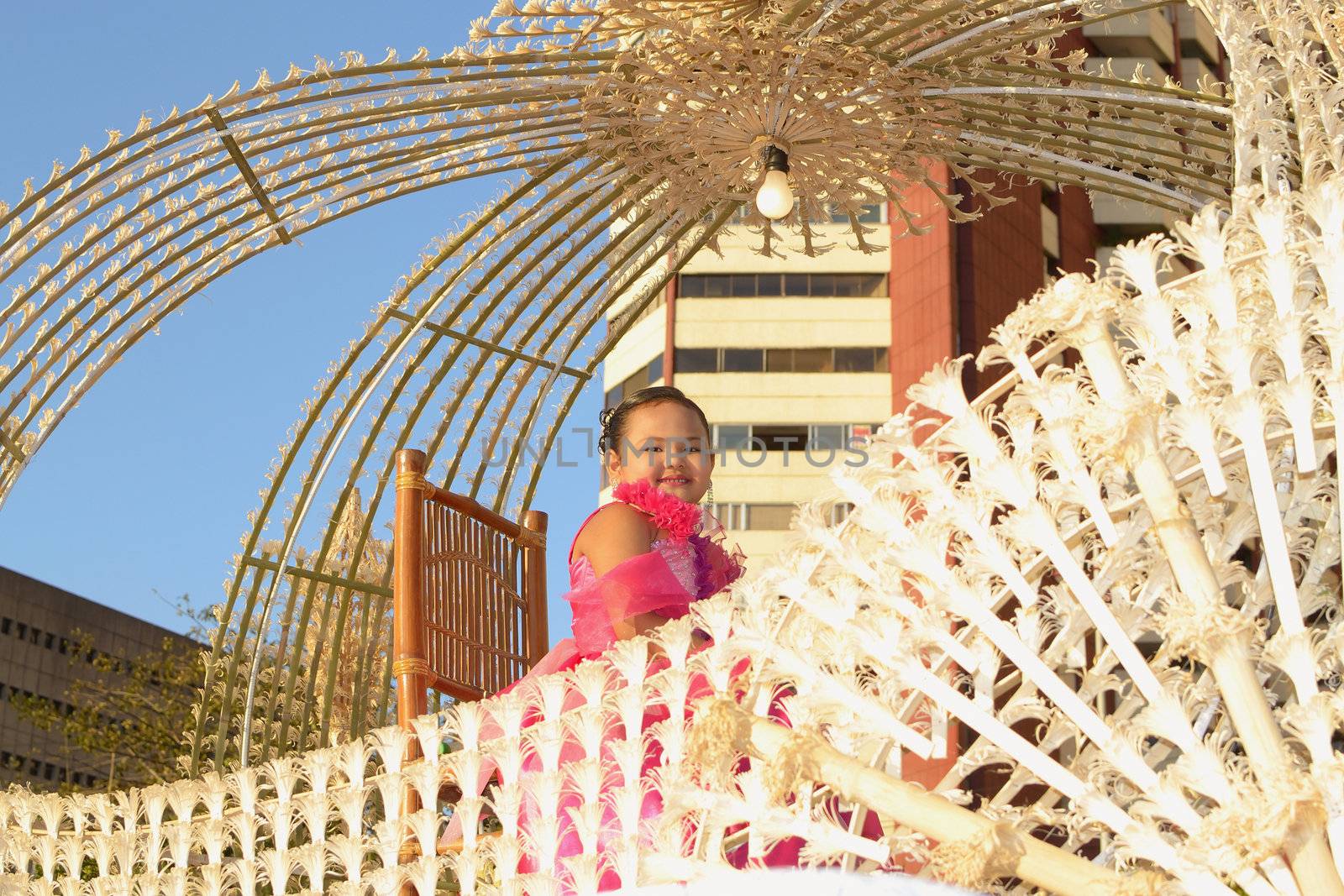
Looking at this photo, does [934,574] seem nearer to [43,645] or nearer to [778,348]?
[43,645]

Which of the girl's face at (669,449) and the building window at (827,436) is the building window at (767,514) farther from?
the girl's face at (669,449)

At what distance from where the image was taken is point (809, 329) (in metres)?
28.6

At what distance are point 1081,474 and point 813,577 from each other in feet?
1.29

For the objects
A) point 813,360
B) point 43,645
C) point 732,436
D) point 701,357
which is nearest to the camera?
point 43,645

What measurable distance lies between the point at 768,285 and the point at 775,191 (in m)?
24.8

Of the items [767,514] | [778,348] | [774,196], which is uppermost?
[778,348]

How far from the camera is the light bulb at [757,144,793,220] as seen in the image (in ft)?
14.8

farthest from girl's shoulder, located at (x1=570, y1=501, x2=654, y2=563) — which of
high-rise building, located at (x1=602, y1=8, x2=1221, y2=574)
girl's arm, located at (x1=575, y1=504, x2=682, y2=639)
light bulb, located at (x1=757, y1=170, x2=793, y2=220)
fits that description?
high-rise building, located at (x1=602, y1=8, x2=1221, y2=574)

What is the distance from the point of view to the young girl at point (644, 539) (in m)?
3.52

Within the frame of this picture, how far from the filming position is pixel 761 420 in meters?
28.4

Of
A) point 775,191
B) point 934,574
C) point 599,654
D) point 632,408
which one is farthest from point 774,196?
point 934,574

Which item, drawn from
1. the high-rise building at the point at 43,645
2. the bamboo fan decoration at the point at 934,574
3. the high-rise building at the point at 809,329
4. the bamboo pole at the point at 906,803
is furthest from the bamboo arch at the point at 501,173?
the high-rise building at the point at 809,329

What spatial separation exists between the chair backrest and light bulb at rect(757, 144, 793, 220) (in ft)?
3.99

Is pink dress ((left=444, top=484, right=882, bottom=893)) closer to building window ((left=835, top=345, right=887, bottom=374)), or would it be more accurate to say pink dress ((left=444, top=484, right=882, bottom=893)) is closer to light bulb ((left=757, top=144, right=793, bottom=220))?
light bulb ((left=757, top=144, right=793, bottom=220))
